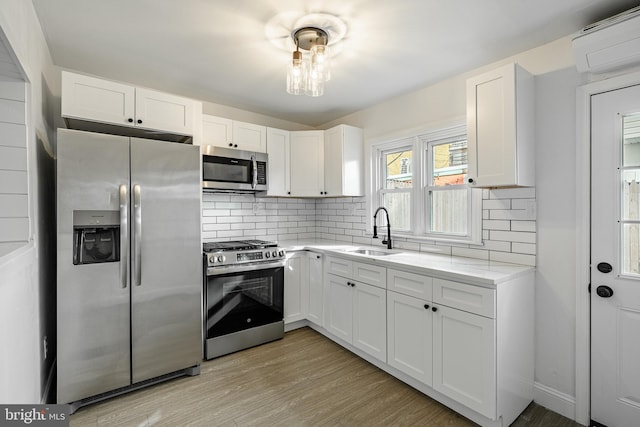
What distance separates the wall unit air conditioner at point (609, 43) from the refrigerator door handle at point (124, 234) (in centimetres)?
311

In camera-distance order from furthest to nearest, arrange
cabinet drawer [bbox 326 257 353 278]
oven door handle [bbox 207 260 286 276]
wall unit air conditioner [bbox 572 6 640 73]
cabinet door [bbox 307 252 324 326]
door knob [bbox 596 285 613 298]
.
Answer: cabinet door [bbox 307 252 324 326], cabinet drawer [bbox 326 257 353 278], oven door handle [bbox 207 260 286 276], door knob [bbox 596 285 613 298], wall unit air conditioner [bbox 572 6 640 73]

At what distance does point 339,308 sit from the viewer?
3.02 metres

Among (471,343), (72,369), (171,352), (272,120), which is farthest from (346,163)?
(72,369)

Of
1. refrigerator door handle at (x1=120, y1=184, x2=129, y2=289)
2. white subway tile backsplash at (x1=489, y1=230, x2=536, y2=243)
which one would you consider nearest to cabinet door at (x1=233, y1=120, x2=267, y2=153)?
refrigerator door handle at (x1=120, y1=184, x2=129, y2=289)

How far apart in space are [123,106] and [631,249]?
11.7 feet

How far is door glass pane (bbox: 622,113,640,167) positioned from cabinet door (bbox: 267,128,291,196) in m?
2.87

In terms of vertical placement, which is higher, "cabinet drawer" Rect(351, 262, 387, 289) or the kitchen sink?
the kitchen sink

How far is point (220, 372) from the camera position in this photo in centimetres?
260

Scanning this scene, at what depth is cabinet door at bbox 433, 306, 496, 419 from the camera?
188 centimetres

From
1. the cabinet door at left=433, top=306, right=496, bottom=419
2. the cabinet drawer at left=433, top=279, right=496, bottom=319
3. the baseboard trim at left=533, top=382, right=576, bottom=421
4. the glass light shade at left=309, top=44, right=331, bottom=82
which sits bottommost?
the baseboard trim at left=533, top=382, right=576, bottom=421

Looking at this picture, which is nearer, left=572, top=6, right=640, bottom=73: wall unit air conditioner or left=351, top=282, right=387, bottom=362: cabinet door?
left=572, top=6, right=640, bottom=73: wall unit air conditioner

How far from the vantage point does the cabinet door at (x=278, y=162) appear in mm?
3557

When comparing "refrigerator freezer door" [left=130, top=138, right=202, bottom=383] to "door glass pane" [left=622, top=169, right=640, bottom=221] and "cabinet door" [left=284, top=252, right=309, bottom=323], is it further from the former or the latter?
"door glass pane" [left=622, top=169, right=640, bottom=221]

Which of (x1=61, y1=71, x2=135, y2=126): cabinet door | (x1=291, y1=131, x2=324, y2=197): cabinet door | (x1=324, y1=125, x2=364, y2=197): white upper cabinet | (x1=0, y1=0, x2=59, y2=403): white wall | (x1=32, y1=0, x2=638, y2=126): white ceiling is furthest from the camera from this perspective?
(x1=291, y1=131, x2=324, y2=197): cabinet door
